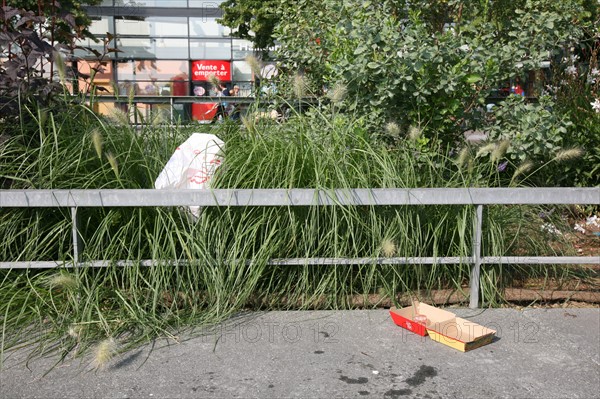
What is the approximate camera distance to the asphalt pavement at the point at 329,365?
337cm

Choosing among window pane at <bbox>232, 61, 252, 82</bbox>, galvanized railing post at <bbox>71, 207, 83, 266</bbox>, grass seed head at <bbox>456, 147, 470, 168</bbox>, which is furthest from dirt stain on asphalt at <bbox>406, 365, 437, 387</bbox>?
window pane at <bbox>232, 61, 252, 82</bbox>

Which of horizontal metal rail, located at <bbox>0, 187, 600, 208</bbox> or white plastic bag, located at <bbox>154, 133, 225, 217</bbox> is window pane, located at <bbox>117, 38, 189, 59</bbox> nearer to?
white plastic bag, located at <bbox>154, 133, 225, 217</bbox>

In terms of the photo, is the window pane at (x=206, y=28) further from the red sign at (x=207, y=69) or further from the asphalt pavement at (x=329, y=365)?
the asphalt pavement at (x=329, y=365)

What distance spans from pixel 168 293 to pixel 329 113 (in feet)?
7.98

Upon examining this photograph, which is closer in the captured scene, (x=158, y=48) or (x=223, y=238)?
(x=223, y=238)

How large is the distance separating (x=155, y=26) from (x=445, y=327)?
2038cm

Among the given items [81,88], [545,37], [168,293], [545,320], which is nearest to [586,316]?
[545,320]

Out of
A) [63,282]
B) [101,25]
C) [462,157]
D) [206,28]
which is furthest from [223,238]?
[101,25]

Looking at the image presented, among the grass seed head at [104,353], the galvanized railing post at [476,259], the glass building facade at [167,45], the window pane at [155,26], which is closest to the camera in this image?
the grass seed head at [104,353]

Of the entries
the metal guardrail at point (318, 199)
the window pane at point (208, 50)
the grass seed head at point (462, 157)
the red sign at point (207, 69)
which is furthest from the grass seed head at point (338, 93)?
the window pane at point (208, 50)

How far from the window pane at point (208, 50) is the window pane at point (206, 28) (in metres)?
0.27

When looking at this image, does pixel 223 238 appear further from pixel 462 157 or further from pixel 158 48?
pixel 158 48

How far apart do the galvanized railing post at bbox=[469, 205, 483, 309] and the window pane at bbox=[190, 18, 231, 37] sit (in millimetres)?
19299

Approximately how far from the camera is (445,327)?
4102 mm
